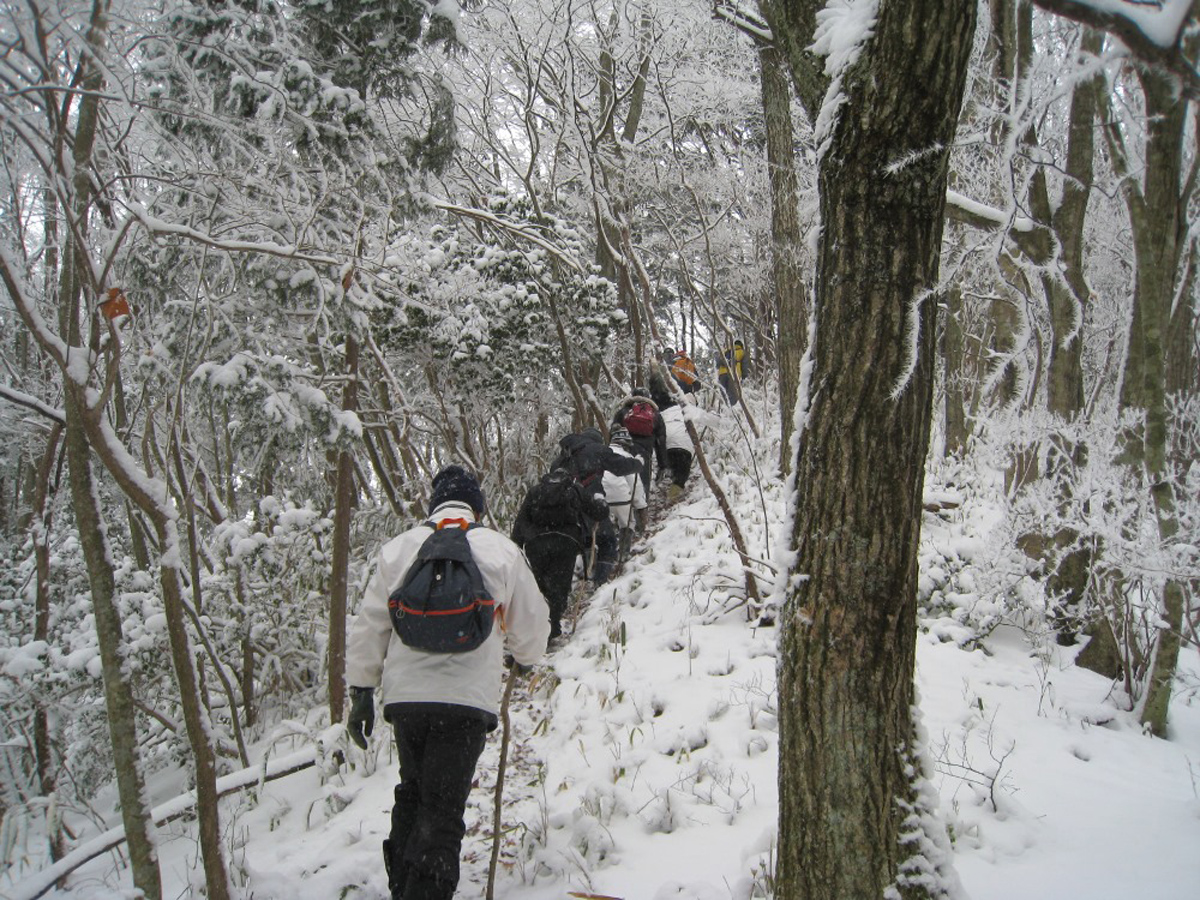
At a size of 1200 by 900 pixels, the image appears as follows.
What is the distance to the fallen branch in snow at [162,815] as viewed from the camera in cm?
299

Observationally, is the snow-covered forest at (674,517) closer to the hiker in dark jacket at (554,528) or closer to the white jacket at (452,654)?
the hiker in dark jacket at (554,528)

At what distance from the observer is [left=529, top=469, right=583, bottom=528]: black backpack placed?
561cm

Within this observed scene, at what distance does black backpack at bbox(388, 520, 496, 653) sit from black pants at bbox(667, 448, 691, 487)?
6.35 meters

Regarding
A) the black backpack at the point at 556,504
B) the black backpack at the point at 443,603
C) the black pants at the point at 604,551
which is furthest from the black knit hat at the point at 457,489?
the black pants at the point at 604,551

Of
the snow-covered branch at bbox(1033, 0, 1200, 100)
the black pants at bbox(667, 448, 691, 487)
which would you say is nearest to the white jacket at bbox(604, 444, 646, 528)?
the black pants at bbox(667, 448, 691, 487)

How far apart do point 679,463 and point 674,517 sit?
811 millimetres

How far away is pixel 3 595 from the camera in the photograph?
7.93 meters

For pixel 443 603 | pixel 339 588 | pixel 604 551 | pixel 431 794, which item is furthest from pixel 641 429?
pixel 431 794

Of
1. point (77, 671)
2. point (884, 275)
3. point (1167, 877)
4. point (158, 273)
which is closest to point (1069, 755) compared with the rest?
point (1167, 877)

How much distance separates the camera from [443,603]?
2777 millimetres

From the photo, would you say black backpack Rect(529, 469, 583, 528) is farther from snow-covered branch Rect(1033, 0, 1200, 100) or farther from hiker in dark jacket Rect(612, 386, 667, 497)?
snow-covered branch Rect(1033, 0, 1200, 100)

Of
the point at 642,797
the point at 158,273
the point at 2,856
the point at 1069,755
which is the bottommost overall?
the point at 2,856

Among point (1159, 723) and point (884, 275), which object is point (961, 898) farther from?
point (1159, 723)

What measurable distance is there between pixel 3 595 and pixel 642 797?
27.6ft
